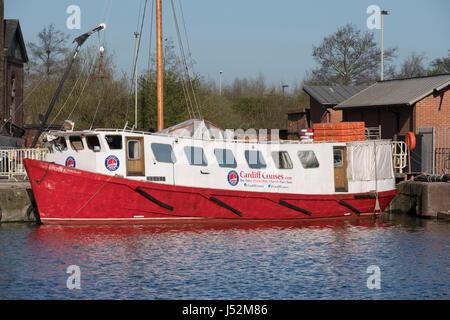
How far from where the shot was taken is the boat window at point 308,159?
26156mm

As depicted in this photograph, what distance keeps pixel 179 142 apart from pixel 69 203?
4.49 meters

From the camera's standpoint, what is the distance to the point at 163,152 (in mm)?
24219

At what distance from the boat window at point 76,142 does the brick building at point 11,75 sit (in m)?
20.7

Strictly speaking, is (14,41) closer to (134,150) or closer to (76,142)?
(76,142)

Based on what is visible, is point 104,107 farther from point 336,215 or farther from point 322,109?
point 336,215

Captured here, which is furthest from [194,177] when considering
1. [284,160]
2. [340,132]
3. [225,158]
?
[340,132]

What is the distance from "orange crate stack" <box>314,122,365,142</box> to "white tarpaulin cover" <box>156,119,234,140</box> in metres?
4.17

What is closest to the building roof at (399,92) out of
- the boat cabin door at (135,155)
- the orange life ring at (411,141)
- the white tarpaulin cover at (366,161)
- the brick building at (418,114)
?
the brick building at (418,114)

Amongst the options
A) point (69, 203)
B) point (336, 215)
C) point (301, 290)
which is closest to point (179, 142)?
point (69, 203)

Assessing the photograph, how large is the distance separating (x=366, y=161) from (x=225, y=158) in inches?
244

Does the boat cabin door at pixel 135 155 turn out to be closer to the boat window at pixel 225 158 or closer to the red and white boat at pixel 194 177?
the red and white boat at pixel 194 177

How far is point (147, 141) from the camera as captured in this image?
2403 centimetres

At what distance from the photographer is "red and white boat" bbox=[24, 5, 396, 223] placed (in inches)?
926

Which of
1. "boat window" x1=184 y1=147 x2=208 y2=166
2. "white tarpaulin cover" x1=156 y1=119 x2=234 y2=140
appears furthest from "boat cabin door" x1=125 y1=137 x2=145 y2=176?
"boat window" x1=184 y1=147 x2=208 y2=166
